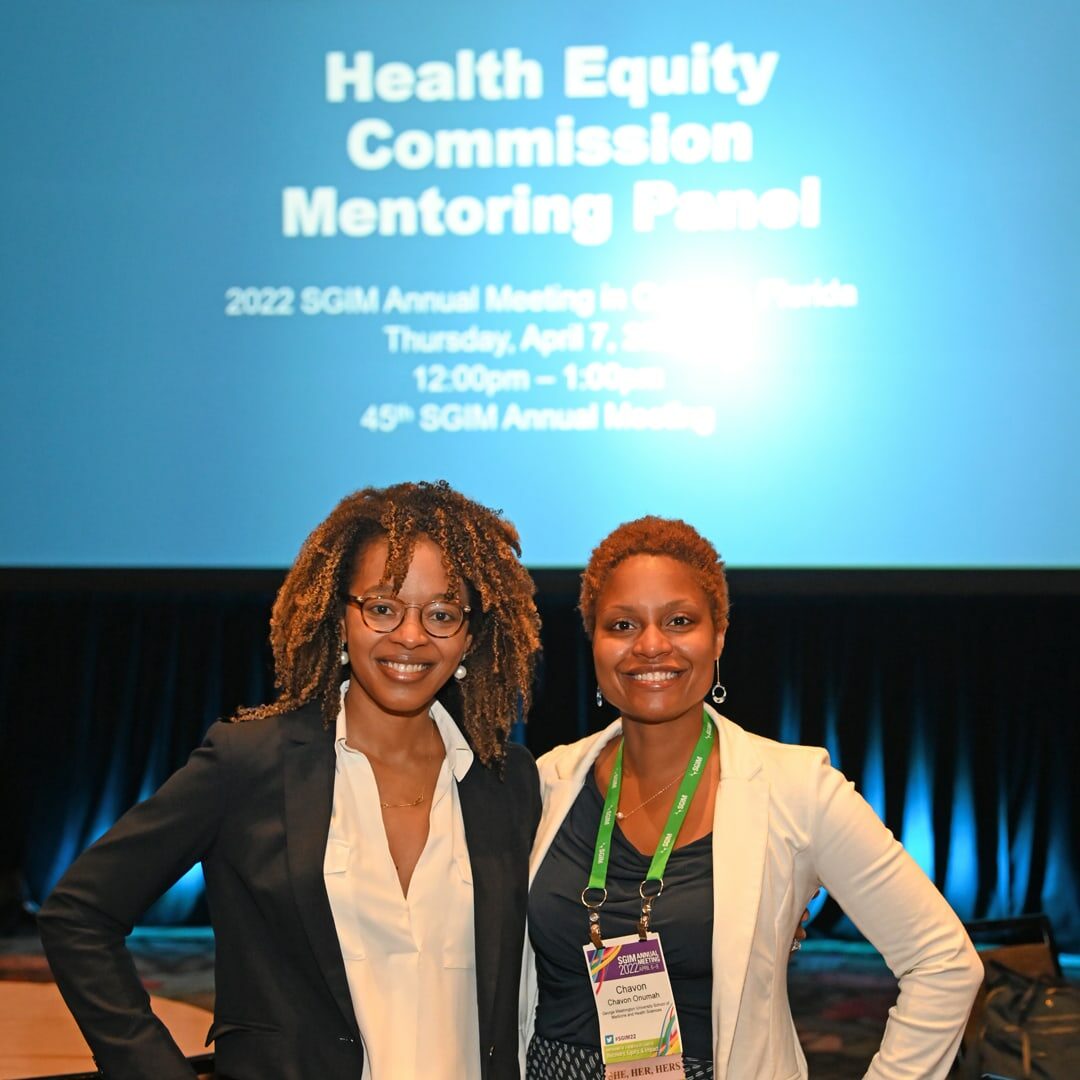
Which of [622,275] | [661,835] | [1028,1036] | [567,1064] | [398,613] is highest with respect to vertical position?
[622,275]

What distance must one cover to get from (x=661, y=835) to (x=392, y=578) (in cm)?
57

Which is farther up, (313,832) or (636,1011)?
(313,832)

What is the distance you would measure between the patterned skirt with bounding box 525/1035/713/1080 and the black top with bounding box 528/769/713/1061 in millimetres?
11

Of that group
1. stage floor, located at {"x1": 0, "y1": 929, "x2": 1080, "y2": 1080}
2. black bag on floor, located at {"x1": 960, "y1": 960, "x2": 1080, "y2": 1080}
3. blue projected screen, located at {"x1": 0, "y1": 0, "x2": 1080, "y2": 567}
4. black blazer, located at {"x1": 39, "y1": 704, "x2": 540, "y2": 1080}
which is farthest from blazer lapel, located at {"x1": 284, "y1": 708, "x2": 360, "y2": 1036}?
blue projected screen, located at {"x1": 0, "y1": 0, "x2": 1080, "y2": 567}

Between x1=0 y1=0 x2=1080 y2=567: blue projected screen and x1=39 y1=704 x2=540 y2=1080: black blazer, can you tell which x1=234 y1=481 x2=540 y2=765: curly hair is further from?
x1=0 y1=0 x2=1080 y2=567: blue projected screen

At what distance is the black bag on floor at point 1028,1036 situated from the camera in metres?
2.95

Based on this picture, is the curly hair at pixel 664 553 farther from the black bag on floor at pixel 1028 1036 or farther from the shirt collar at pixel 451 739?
the black bag on floor at pixel 1028 1036

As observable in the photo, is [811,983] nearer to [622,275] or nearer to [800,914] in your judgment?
[622,275]

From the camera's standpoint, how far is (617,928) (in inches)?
77.0

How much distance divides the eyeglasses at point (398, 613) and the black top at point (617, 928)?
1.36ft

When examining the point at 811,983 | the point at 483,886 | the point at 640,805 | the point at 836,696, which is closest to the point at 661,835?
the point at 640,805

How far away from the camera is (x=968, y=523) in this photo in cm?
448

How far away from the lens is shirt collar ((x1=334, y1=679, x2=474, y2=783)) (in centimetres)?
199

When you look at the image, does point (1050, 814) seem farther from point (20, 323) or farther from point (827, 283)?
point (20, 323)
